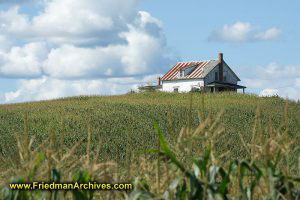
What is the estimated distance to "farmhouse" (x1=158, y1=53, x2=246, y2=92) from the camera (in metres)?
70.1

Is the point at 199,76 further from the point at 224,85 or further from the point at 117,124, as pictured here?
the point at 117,124

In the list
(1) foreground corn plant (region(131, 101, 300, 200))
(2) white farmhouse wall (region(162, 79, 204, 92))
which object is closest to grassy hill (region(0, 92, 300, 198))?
(1) foreground corn plant (region(131, 101, 300, 200))

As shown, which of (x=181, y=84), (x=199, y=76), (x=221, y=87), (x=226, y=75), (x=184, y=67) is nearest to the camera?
(x=199, y=76)

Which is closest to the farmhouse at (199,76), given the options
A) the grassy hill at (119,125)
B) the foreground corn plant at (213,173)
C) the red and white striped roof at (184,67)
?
the red and white striped roof at (184,67)

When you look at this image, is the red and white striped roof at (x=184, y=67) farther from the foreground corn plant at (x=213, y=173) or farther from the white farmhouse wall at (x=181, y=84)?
the foreground corn plant at (x=213, y=173)

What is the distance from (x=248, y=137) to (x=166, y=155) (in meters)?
19.0

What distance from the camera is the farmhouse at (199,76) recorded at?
70.1m

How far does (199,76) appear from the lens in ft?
228

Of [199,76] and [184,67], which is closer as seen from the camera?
[199,76]

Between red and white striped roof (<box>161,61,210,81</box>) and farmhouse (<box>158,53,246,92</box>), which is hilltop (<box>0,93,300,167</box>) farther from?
red and white striped roof (<box>161,61,210,81</box>)

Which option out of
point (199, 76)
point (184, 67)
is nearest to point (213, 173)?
point (199, 76)

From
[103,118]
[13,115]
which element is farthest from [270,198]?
[13,115]

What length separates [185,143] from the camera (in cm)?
374

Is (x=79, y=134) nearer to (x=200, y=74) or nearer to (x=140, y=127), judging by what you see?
(x=140, y=127)
